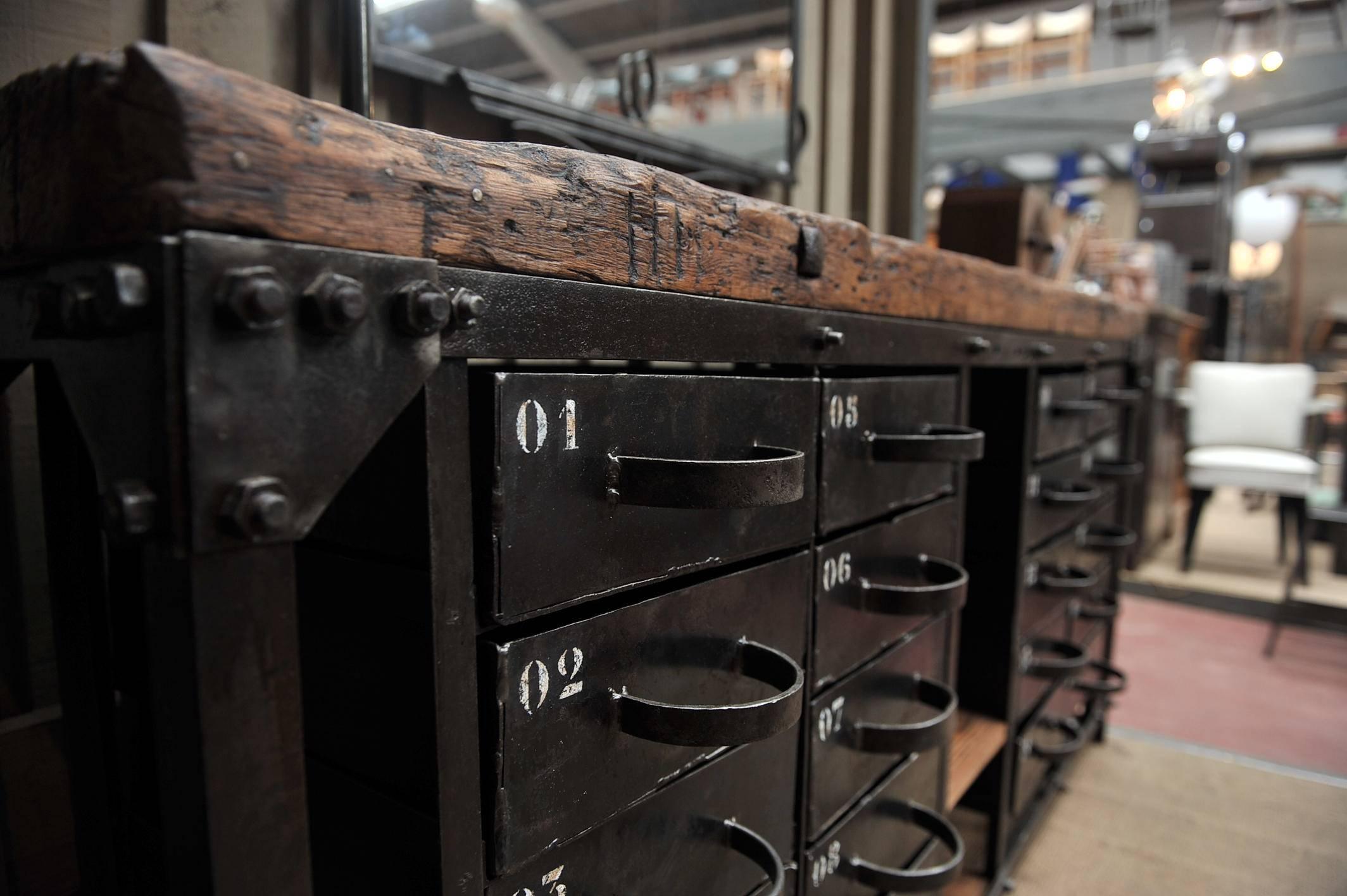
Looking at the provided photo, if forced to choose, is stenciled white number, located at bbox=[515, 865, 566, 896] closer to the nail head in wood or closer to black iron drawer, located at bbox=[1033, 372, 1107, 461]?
the nail head in wood

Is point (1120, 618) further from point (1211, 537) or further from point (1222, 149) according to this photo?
point (1222, 149)

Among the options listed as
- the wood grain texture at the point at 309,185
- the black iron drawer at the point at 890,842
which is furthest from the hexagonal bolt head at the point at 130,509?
the black iron drawer at the point at 890,842

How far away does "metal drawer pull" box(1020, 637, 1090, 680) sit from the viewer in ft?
5.41

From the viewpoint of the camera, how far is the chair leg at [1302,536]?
11.4ft

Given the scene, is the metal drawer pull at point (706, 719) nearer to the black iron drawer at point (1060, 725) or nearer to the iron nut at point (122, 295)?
the iron nut at point (122, 295)

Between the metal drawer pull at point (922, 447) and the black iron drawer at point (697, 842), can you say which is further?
the metal drawer pull at point (922, 447)

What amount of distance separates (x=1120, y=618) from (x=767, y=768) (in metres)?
3.42

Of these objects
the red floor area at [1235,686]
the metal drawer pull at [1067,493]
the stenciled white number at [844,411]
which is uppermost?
the stenciled white number at [844,411]

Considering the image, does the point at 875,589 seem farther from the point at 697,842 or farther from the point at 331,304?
the point at 331,304

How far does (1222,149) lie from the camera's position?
6016 mm

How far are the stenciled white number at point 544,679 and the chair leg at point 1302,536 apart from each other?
3742 mm

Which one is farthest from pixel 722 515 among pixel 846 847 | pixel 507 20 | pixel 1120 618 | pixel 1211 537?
pixel 1211 537

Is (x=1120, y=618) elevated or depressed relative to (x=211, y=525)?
depressed

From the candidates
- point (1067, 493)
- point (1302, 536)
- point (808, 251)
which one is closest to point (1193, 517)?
point (1302, 536)
